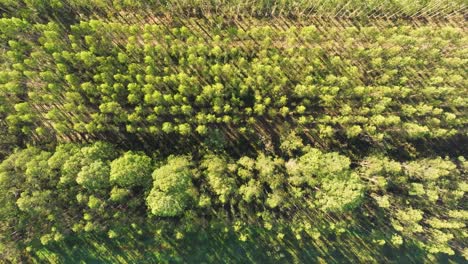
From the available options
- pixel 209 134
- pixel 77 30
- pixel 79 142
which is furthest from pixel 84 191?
pixel 77 30

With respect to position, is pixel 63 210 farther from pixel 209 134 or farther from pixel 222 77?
pixel 222 77

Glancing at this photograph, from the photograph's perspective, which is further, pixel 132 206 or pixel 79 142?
pixel 79 142

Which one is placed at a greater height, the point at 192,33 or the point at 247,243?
the point at 192,33

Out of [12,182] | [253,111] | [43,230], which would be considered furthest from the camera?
[253,111]

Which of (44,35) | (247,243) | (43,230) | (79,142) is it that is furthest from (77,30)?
(247,243)

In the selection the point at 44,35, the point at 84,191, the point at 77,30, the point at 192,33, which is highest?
the point at 192,33

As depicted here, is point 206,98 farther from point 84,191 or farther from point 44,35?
point 44,35

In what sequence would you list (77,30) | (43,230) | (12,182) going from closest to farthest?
(12,182) → (43,230) → (77,30)
